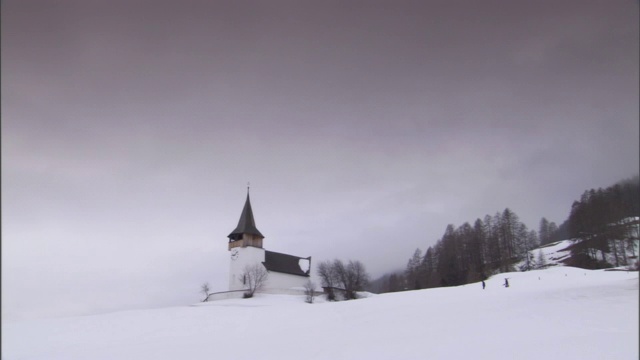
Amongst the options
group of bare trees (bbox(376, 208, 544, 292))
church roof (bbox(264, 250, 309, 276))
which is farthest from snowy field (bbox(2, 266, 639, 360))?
group of bare trees (bbox(376, 208, 544, 292))

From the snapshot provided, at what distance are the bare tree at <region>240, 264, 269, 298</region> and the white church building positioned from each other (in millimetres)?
420

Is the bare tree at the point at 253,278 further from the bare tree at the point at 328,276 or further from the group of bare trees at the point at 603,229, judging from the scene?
the group of bare trees at the point at 603,229

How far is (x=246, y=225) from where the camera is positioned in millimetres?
89312

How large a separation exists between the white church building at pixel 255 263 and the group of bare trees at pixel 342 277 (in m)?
6.05

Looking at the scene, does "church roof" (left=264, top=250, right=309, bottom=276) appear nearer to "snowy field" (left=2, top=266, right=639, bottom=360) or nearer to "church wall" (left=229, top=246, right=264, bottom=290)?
"church wall" (left=229, top=246, right=264, bottom=290)

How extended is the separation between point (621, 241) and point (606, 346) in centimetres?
6905

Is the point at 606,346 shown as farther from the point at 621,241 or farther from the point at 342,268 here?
the point at 342,268

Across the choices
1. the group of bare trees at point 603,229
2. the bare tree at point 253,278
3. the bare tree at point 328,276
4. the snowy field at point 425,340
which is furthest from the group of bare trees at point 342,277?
the snowy field at point 425,340

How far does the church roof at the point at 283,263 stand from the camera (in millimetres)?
89125

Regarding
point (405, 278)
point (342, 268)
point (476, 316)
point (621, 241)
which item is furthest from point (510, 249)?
point (476, 316)

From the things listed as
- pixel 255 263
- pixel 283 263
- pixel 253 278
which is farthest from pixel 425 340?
pixel 283 263

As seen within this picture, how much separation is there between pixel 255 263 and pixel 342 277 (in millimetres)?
18255

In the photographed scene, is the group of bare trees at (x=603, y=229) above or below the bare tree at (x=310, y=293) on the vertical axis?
above

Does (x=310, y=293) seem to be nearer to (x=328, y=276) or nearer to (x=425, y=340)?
(x=328, y=276)
